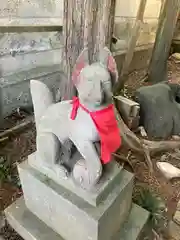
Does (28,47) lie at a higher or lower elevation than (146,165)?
higher

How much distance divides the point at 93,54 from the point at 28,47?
77 cm

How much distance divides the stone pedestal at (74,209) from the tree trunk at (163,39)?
210 cm

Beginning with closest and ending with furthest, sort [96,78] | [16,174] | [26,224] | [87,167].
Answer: [96,78]
[87,167]
[26,224]
[16,174]

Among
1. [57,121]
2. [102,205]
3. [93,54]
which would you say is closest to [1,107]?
[93,54]

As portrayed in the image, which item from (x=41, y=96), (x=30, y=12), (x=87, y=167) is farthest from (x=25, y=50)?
(x=87, y=167)

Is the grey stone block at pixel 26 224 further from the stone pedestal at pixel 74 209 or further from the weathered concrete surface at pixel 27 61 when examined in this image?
the weathered concrete surface at pixel 27 61

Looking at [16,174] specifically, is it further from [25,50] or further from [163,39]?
[163,39]

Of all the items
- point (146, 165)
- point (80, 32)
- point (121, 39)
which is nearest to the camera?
point (80, 32)

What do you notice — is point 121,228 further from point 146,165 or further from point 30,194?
point 146,165

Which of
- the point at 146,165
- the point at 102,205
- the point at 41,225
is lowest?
the point at 146,165

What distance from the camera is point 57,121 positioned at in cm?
82

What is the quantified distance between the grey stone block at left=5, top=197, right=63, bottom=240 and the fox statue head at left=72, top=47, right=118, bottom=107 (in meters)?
0.67

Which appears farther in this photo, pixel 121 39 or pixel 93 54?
pixel 121 39

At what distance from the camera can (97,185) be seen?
87 centimetres
